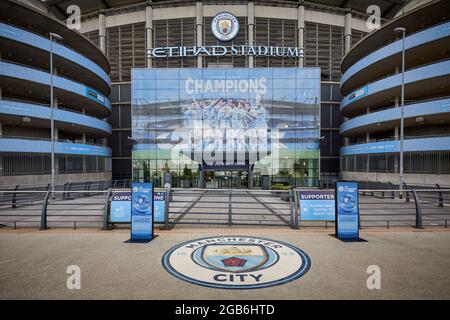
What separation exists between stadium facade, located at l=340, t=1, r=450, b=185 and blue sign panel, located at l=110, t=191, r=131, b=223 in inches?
1045

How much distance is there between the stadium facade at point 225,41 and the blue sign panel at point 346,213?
2971 centimetres

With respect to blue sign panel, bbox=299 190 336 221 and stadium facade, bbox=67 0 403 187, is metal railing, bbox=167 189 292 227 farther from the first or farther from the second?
stadium facade, bbox=67 0 403 187

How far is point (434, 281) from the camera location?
4387 millimetres

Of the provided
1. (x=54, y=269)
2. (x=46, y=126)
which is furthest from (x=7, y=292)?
(x=46, y=126)

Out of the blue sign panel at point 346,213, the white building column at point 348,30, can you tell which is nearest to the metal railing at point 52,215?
the blue sign panel at point 346,213

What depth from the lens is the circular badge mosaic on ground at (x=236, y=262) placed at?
14.6 ft

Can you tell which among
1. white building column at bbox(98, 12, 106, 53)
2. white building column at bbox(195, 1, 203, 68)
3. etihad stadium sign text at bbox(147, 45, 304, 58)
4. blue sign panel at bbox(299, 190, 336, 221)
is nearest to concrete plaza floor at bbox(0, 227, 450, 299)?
blue sign panel at bbox(299, 190, 336, 221)

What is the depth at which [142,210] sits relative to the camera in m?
7.14

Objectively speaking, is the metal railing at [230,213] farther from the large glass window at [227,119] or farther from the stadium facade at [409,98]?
the stadium facade at [409,98]

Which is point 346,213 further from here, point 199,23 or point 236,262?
point 199,23

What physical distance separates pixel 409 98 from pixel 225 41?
26.5 m

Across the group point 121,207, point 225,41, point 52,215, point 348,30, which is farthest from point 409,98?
point 52,215

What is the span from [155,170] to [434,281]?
99.1 ft
